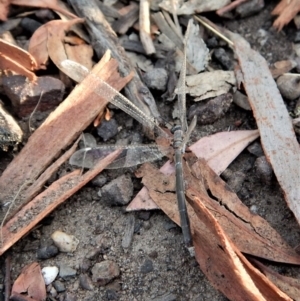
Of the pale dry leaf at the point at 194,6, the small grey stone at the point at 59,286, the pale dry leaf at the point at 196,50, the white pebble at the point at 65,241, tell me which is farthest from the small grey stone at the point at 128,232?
the pale dry leaf at the point at 194,6

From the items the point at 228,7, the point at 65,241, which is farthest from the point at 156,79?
→ the point at 65,241

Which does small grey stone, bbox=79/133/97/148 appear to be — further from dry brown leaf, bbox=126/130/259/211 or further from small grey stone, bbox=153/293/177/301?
small grey stone, bbox=153/293/177/301

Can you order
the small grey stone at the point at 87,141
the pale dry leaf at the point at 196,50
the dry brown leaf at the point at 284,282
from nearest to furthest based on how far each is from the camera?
the dry brown leaf at the point at 284,282 → the small grey stone at the point at 87,141 → the pale dry leaf at the point at 196,50

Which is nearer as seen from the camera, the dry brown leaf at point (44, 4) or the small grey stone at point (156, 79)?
the small grey stone at point (156, 79)

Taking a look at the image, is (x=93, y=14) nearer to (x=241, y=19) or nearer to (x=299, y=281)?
(x=241, y=19)

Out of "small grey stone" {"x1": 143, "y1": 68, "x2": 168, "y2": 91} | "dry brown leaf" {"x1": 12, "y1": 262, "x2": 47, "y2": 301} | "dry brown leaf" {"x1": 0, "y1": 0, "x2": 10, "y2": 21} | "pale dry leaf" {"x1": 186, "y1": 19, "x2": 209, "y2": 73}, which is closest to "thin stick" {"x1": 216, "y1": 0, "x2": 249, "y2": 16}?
"pale dry leaf" {"x1": 186, "y1": 19, "x2": 209, "y2": 73}

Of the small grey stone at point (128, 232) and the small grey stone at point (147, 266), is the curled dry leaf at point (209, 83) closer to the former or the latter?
the small grey stone at point (128, 232)

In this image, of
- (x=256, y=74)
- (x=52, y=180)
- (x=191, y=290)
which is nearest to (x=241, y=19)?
(x=256, y=74)
